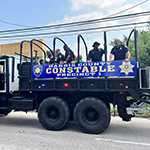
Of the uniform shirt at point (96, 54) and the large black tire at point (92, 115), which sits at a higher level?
the uniform shirt at point (96, 54)

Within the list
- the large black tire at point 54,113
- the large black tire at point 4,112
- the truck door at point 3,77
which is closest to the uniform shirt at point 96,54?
the large black tire at point 54,113

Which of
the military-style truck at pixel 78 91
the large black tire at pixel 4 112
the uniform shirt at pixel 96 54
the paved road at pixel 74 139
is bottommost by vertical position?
the paved road at pixel 74 139

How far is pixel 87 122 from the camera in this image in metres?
5.62

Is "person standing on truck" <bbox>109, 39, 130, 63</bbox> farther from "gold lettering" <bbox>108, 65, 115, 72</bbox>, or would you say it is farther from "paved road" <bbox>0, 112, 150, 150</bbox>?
"paved road" <bbox>0, 112, 150, 150</bbox>

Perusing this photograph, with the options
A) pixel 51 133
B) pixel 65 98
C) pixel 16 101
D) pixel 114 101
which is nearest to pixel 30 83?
pixel 16 101

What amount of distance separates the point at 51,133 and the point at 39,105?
45.6 inches

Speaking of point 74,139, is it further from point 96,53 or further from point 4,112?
point 4,112

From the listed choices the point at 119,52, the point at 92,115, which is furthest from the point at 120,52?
the point at 92,115

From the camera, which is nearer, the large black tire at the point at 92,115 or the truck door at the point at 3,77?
the large black tire at the point at 92,115

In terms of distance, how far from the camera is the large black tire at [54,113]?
578 cm

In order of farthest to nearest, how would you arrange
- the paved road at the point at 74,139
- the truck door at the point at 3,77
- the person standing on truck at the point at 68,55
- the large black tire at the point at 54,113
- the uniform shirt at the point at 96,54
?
1. the truck door at the point at 3,77
2. the person standing on truck at the point at 68,55
3. the uniform shirt at the point at 96,54
4. the large black tire at the point at 54,113
5. the paved road at the point at 74,139

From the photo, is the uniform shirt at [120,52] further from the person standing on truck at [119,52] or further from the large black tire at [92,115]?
the large black tire at [92,115]

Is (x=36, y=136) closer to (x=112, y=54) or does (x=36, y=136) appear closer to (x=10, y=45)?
(x=112, y=54)

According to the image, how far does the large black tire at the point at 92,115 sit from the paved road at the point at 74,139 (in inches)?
9.0
